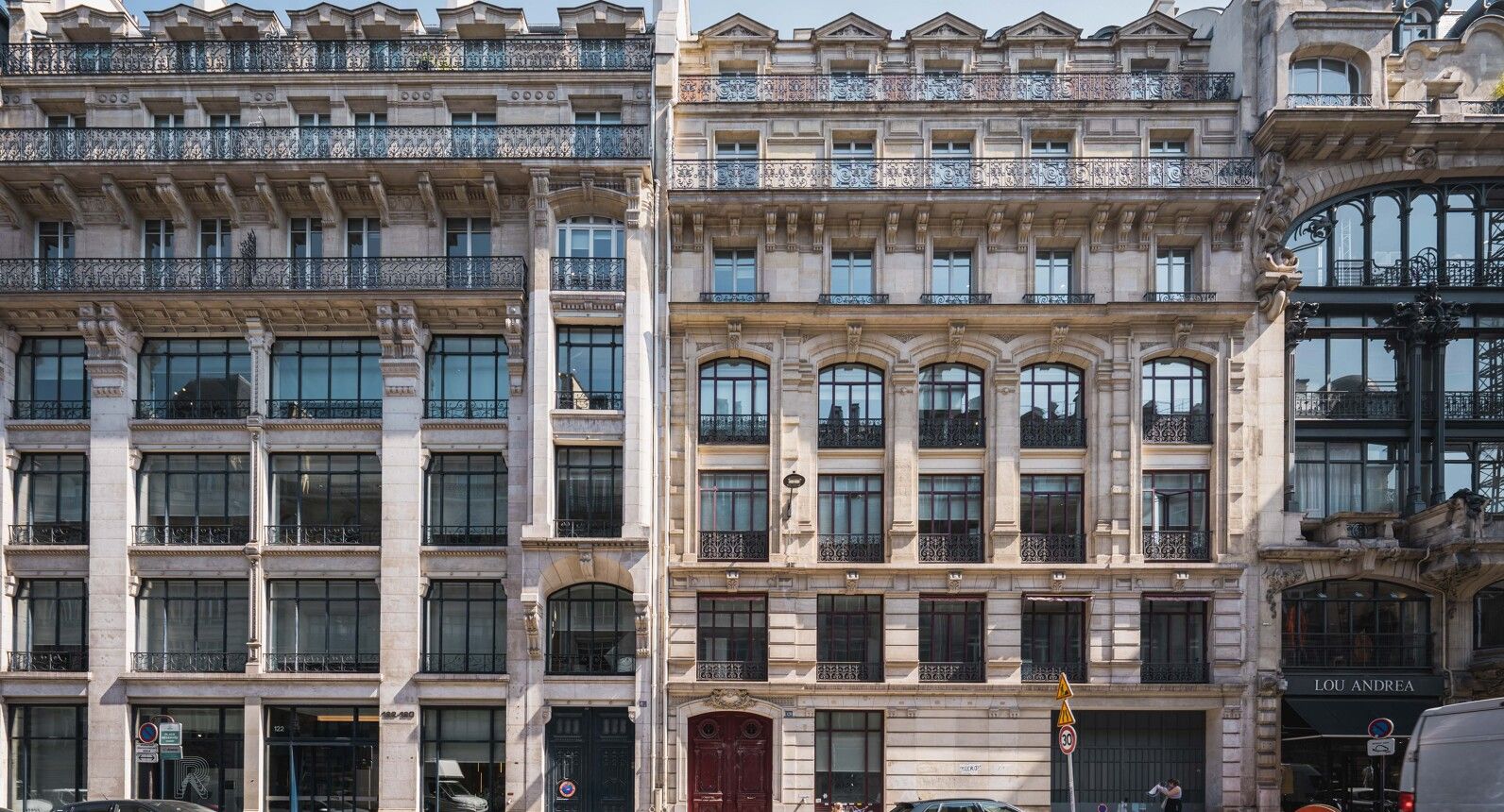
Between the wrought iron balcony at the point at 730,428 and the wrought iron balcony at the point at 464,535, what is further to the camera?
the wrought iron balcony at the point at 730,428

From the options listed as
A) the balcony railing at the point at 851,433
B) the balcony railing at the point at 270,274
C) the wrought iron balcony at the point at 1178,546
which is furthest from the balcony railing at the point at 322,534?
the wrought iron balcony at the point at 1178,546

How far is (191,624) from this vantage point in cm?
2514

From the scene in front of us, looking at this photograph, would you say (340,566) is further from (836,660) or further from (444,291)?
(836,660)

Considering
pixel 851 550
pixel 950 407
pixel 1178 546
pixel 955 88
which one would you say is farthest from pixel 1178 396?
pixel 955 88

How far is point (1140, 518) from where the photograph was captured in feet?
83.0

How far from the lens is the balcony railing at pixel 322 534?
25.2 metres

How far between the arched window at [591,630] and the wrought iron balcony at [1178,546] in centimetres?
1251

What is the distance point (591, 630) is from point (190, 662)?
9513 mm

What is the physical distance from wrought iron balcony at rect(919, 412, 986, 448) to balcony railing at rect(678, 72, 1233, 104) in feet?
25.9

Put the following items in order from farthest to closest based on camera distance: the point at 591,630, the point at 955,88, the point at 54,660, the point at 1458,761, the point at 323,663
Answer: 1. the point at 955,88
2. the point at 54,660
3. the point at 591,630
4. the point at 323,663
5. the point at 1458,761

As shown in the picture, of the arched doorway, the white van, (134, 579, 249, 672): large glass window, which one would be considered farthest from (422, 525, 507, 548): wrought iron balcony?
the white van

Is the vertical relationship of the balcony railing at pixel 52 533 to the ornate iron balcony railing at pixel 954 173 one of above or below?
below

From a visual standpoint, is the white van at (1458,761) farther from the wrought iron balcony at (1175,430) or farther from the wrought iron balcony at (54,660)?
the wrought iron balcony at (54,660)

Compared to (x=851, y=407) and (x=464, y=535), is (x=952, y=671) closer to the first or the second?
(x=851, y=407)
